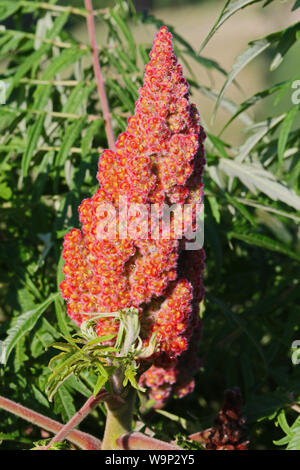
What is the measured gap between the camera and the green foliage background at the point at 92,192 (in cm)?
166

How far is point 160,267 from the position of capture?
4.45ft

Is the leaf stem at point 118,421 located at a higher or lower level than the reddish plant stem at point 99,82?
lower

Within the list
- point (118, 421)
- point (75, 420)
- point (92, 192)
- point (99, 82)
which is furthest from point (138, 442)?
point (99, 82)

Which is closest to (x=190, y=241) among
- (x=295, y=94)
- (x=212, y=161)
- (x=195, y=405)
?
(x=212, y=161)

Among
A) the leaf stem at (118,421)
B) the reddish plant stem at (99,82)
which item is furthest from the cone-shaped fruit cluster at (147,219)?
the reddish plant stem at (99,82)

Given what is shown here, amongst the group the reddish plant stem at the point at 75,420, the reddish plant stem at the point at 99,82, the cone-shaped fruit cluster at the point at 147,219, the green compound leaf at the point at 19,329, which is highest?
the reddish plant stem at the point at 99,82

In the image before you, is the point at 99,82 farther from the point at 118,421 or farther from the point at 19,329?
the point at 118,421

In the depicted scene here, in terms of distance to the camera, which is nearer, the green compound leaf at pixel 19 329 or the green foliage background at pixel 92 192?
the green compound leaf at pixel 19 329

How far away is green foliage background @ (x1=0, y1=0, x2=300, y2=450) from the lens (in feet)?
5.45

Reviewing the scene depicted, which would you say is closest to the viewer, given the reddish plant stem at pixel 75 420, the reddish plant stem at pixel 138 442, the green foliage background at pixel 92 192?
the reddish plant stem at pixel 75 420

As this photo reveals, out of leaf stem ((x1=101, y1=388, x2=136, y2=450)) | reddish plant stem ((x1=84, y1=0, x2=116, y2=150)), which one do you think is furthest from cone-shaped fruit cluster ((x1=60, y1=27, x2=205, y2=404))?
reddish plant stem ((x1=84, y1=0, x2=116, y2=150))

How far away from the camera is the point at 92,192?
5.51ft

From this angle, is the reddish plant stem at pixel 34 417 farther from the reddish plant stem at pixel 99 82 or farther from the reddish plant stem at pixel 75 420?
the reddish plant stem at pixel 99 82

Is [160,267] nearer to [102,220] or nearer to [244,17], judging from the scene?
[102,220]
